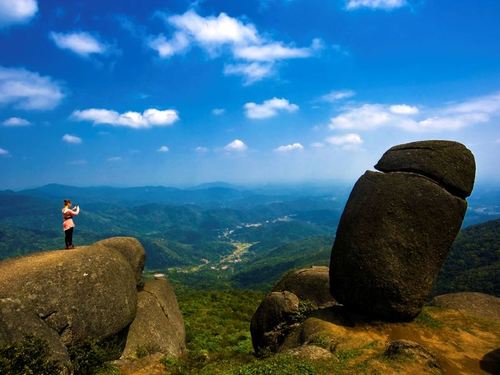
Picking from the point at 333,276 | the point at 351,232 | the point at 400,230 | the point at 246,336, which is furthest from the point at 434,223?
the point at 246,336

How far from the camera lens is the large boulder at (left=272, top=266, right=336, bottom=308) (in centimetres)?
2267

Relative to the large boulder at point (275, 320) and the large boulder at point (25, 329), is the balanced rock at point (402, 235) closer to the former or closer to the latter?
the large boulder at point (275, 320)

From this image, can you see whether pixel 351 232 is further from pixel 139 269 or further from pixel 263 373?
pixel 139 269

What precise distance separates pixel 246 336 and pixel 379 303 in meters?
14.4

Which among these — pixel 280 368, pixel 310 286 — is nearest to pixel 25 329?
pixel 280 368

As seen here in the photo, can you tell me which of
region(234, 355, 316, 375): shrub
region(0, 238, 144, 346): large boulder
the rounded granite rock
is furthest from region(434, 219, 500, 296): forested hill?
region(0, 238, 144, 346): large boulder

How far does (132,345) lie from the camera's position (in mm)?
21844

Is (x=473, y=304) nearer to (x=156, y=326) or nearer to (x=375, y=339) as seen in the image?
(x=375, y=339)

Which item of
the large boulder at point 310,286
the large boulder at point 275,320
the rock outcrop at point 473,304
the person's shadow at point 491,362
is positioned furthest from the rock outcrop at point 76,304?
the rock outcrop at point 473,304

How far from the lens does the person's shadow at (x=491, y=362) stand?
1520 centimetres

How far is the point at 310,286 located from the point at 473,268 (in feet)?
515

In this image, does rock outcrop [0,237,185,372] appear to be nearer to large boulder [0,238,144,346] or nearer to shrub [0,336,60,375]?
large boulder [0,238,144,346]

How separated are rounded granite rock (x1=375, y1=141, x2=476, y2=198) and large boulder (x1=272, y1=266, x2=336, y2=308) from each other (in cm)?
858

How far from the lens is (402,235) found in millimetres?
18469
